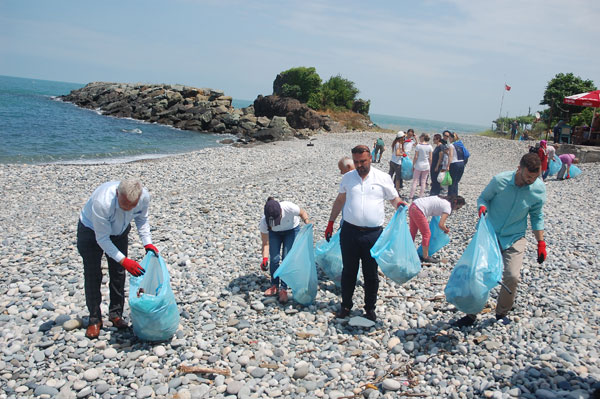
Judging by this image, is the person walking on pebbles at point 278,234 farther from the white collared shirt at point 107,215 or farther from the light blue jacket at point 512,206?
the light blue jacket at point 512,206

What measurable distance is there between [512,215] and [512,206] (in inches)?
3.4

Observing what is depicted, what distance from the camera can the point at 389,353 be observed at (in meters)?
3.97

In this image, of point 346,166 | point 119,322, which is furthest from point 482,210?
point 119,322

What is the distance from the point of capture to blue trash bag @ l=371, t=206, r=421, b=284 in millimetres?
4215

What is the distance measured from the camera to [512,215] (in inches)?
158

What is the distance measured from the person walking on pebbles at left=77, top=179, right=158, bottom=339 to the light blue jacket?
328 cm

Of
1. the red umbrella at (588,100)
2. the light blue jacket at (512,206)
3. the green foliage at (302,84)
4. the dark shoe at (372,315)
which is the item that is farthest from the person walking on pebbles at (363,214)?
the green foliage at (302,84)

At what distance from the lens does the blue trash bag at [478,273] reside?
3.85 m

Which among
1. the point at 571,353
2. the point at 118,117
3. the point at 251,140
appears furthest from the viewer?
the point at 118,117

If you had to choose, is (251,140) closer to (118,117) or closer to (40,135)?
(40,135)

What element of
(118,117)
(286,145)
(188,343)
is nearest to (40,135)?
(286,145)

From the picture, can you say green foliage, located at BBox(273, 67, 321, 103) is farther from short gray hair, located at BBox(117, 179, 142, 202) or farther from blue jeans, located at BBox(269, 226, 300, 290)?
short gray hair, located at BBox(117, 179, 142, 202)

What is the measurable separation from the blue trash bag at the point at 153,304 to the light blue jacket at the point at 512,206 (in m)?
3.14

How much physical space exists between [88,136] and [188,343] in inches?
1000
